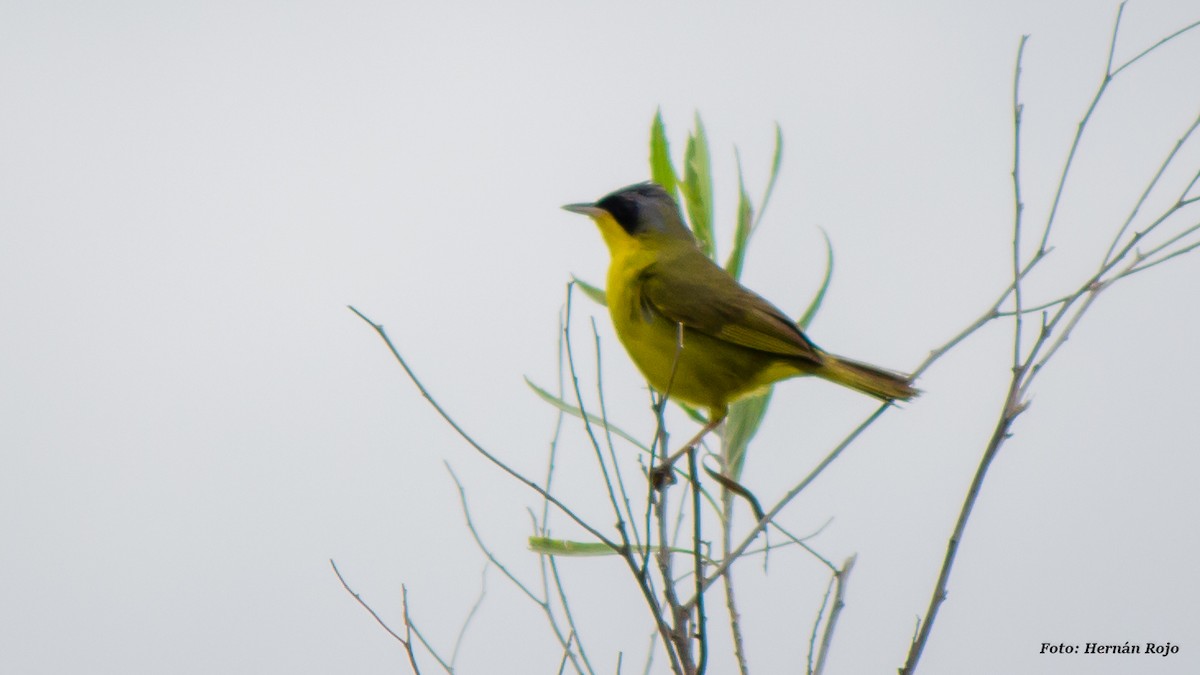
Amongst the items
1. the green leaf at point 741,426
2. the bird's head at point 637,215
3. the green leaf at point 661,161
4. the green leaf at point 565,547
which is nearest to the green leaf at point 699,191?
the green leaf at point 661,161

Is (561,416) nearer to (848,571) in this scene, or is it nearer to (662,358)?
(662,358)

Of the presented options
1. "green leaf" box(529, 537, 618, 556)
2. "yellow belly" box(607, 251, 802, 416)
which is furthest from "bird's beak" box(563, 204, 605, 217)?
"green leaf" box(529, 537, 618, 556)

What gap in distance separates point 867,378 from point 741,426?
0.43 m

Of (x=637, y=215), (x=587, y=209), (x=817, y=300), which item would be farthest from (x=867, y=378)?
(x=587, y=209)

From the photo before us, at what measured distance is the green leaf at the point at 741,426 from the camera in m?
3.19

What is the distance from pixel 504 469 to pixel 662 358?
1567 millimetres

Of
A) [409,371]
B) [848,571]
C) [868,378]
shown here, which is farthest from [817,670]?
[868,378]

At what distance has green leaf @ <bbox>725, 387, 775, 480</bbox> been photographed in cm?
319

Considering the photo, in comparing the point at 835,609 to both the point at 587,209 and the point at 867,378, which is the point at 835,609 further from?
the point at 587,209

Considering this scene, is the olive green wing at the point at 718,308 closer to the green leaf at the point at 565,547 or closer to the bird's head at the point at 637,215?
the bird's head at the point at 637,215

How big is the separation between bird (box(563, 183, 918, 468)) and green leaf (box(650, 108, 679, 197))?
130mm

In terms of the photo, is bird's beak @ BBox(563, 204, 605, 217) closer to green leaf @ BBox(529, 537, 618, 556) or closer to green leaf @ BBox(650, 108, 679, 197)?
green leaf @ BBox(650, 108, 679, 197)

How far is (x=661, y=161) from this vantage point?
11.1 feet

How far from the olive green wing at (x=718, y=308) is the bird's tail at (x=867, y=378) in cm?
6
